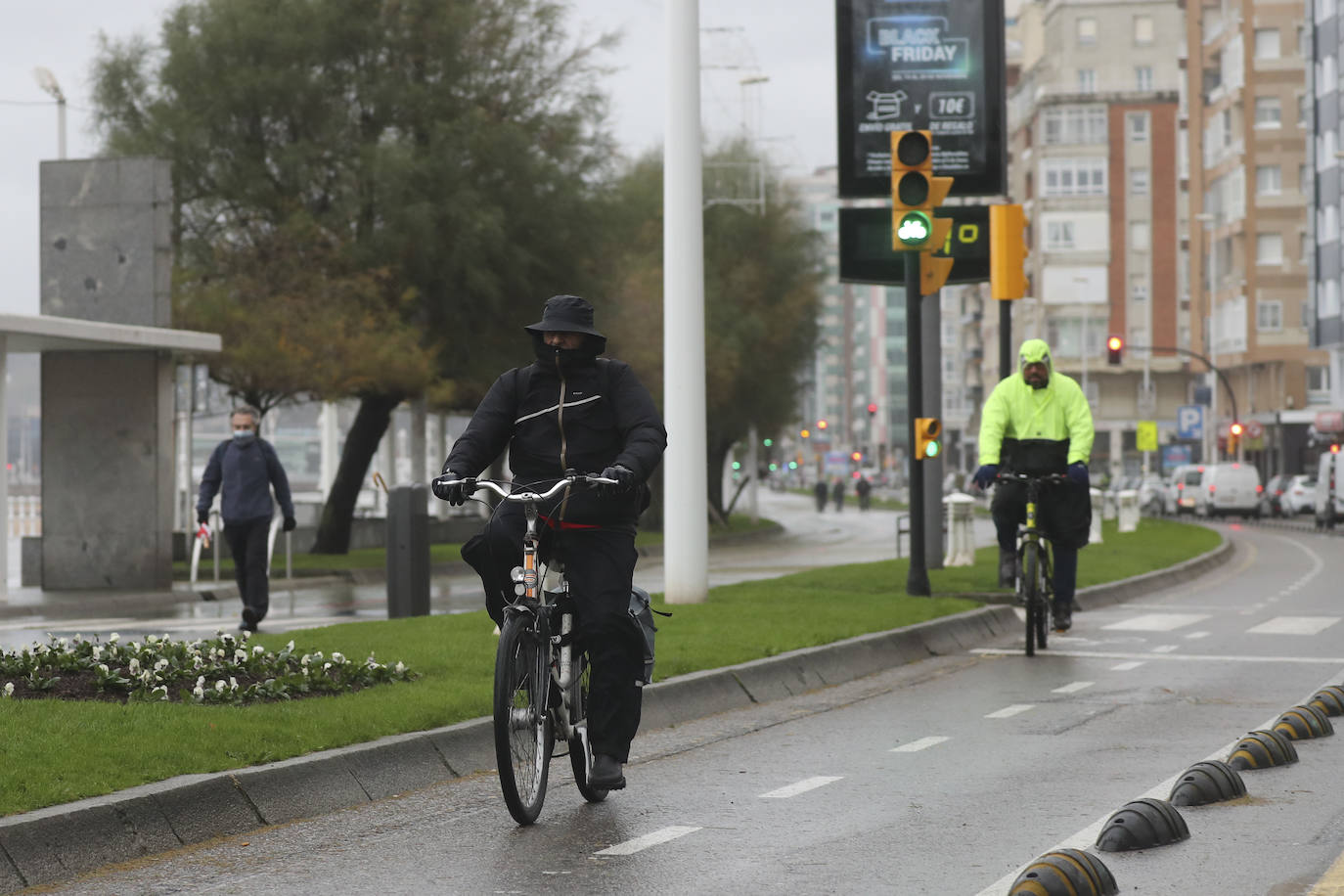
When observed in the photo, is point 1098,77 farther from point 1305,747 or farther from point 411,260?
point 1305,747

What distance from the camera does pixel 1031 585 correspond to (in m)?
13.5

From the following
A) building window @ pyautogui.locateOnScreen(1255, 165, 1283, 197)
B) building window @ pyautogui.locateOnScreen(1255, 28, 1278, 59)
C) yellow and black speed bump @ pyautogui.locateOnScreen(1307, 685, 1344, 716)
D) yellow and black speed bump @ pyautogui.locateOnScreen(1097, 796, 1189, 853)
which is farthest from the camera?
building window @ pyautogui.locateOnScreen(1255, 28, 1278, 59)

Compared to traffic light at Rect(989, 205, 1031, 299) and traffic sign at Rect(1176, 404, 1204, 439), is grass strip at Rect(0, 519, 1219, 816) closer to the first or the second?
traffic light at Rect(989, 205, 1031, 299)

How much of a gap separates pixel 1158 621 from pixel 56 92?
894 inches

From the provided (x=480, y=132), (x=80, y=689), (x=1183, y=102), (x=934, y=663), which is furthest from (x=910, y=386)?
(x=1183, y=102)

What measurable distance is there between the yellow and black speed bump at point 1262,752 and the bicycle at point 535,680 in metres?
2.73

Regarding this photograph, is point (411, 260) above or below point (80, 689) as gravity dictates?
above

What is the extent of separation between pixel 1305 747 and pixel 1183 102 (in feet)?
316

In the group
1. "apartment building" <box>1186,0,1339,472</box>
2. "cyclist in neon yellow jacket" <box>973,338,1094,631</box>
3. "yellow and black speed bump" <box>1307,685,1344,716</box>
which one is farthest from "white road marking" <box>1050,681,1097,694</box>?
"apartment building" <box>1186,0,1339,472</box>

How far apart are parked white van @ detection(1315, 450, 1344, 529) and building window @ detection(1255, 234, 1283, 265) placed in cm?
3219

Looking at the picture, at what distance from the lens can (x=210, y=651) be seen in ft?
32.2

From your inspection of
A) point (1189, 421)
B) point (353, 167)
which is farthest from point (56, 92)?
point (1189, 421)

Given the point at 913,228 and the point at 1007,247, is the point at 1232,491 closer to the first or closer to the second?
the point at 1007,247

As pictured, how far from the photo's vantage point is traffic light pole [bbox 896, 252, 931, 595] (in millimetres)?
16547
